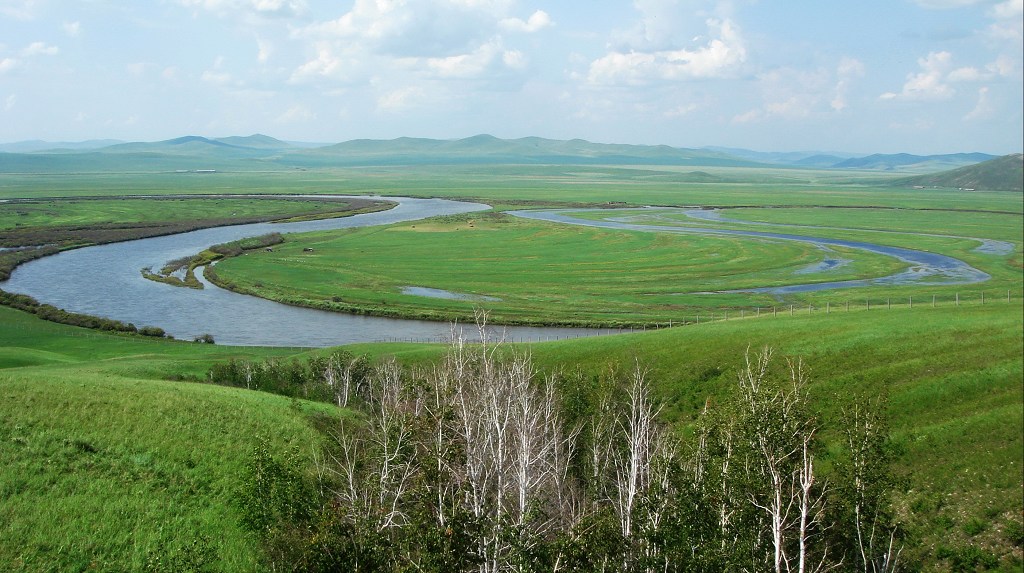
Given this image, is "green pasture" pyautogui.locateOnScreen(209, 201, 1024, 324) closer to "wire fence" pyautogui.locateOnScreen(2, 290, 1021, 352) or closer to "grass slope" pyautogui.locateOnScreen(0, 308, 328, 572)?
"wire fence" pyautogui.locateOnScreen(2, 290, 1021, 352)

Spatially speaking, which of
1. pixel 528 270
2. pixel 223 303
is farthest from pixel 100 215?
pixel 528 270

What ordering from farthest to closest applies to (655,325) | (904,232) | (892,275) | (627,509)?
(904,232) → (892,275) → (655,325) → (627,509)

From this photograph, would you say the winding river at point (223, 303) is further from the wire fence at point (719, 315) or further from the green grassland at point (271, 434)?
the green grassland at point (271, 434)

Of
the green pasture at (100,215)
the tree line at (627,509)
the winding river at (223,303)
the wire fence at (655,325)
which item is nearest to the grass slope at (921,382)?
the tree line at (627,509)

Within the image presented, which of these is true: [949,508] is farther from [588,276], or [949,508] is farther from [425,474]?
[588,276]

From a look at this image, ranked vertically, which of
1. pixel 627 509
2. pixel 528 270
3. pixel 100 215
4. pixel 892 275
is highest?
pixel 100 215

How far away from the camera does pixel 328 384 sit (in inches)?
1886

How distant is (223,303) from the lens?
298 feet

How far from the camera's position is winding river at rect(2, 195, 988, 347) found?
243 ft

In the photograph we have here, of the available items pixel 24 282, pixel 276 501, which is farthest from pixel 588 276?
pixel 276 501

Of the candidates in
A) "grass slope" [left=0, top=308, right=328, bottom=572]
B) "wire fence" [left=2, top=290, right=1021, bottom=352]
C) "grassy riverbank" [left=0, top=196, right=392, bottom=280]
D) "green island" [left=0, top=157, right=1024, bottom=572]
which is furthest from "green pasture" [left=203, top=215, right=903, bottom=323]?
"grass slope" [left=0, top=308, right=328, bottom=572]

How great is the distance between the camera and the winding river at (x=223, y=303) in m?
74.1

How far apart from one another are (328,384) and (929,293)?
5619cm

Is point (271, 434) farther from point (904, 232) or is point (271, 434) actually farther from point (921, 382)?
point (904, 232)
